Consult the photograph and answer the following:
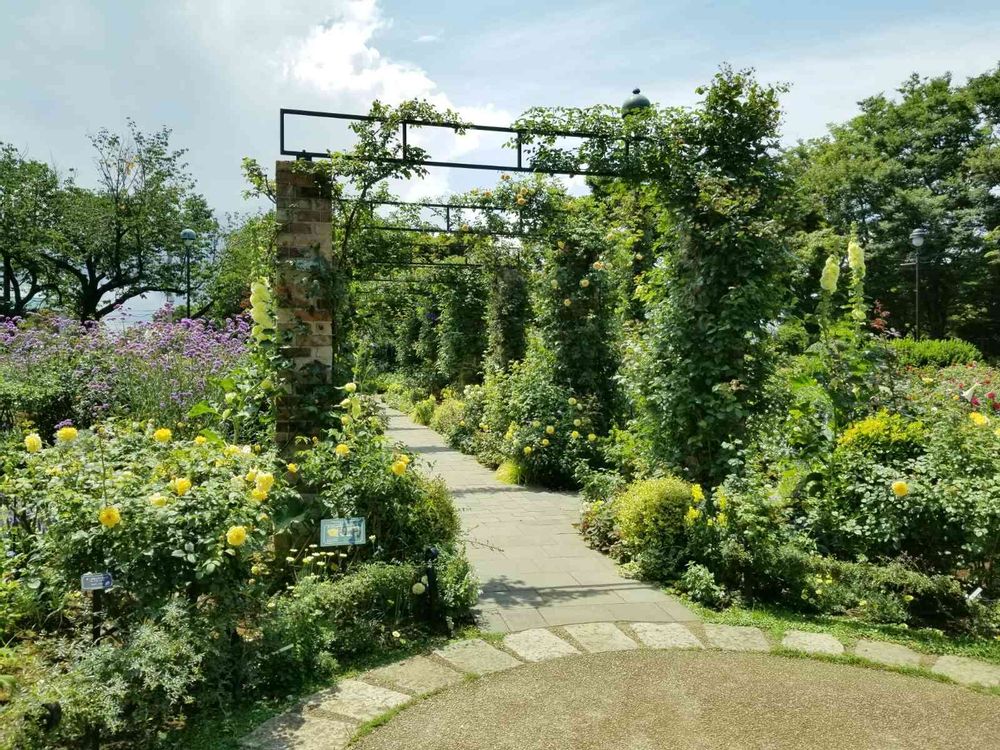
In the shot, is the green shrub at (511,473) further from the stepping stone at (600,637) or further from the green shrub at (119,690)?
the green shrub at (119,690)

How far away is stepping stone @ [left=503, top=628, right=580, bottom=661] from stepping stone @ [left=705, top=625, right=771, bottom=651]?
0.80 m

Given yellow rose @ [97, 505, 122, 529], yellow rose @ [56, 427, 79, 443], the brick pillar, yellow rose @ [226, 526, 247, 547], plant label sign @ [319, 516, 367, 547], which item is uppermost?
the brick pillar

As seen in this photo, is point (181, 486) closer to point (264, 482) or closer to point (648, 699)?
point (264, 482)

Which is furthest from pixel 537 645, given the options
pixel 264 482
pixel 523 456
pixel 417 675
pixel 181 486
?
pixel 523 456

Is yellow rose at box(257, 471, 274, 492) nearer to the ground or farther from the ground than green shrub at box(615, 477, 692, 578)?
farther from the ground

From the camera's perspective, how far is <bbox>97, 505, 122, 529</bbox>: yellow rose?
2.71 m

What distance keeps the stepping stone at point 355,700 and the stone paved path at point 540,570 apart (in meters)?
0.93

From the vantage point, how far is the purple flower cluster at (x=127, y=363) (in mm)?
7141

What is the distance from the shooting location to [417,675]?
10.6 ft

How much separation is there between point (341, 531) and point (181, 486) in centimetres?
96

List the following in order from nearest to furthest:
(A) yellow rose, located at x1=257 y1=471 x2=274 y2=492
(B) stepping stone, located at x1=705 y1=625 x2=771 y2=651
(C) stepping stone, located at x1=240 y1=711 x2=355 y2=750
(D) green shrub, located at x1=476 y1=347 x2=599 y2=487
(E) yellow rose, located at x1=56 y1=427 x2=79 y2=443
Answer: (C) stepping stone, located at x1=240 y1=711 x2=355 y2=750
(E) yellow rose, located at x1=56 y1=427 x2=79 y2=443
(A) yellow rose, located at x1=257 y1=471 x2=274 y2=492
(B) stepping stone, located at x1=705 y1=625 x2=771 y2=651
(D) green shrub, located at x1=476 y1=347 x2=599 y2=487

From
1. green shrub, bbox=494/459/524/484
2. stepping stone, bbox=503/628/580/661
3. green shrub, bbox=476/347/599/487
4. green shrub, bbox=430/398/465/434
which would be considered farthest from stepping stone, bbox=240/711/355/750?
green shrub, bbox=430/398/465/434

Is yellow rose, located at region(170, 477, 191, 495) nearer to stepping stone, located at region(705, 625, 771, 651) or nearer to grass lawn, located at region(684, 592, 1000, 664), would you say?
stepping stone, located at region(705, 625, 771, 651)

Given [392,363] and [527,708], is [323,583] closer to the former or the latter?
[527,708]
